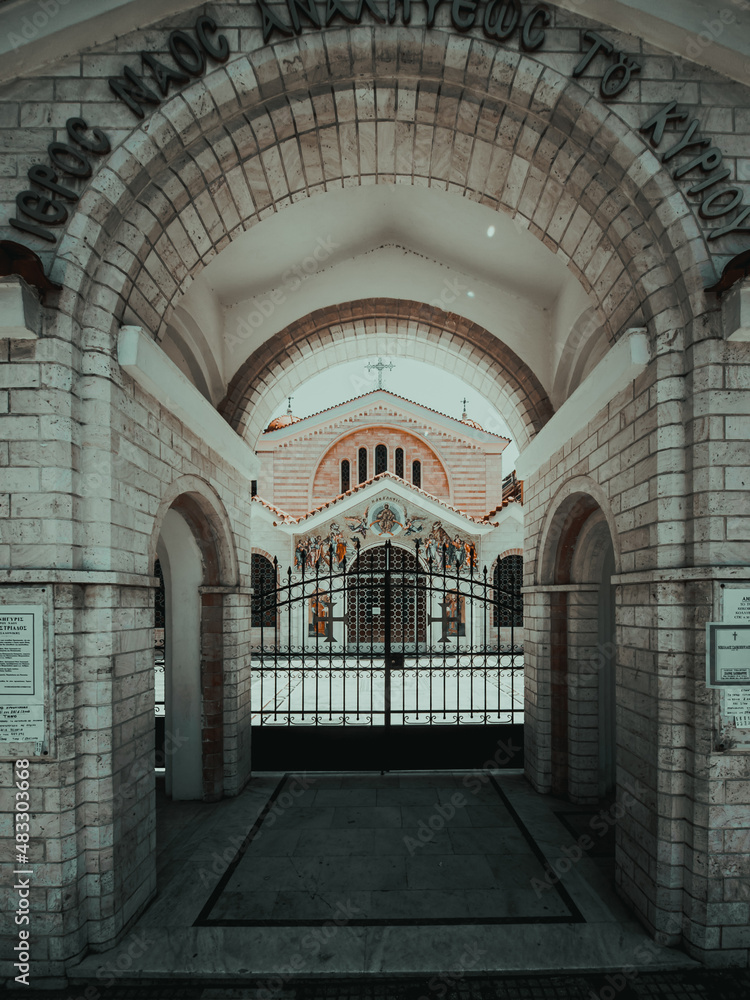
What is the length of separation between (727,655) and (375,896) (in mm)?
3276

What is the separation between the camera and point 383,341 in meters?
9.58

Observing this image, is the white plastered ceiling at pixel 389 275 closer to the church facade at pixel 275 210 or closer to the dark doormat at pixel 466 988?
the church facade at pixel 275 210

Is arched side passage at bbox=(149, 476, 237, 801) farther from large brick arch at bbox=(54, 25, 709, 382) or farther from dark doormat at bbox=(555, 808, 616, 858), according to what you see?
dark doormat at bbox=(555, 808, 616, 858)

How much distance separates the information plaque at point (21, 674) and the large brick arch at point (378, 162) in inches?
76.9

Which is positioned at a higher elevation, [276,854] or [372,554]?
[372,554]

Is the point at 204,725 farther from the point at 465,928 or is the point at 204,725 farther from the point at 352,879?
the point at 465,928

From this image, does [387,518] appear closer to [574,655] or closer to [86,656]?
[574,655]

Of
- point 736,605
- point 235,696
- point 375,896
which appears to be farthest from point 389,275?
point 375,896

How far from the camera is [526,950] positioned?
4.28 metres

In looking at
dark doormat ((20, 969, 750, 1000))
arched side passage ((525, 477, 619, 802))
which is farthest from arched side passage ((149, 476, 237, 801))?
arched side passage ((525, 477, 619, 802))

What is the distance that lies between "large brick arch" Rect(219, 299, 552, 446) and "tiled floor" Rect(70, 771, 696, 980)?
471 centimetres

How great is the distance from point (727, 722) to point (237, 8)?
5.97m

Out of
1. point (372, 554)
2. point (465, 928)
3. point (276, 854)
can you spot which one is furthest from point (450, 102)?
point (372, 554)
